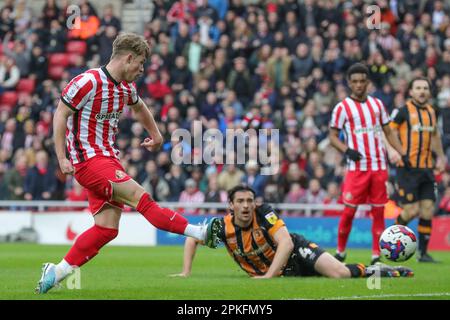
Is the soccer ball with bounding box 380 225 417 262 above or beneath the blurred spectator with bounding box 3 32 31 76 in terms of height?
beneath

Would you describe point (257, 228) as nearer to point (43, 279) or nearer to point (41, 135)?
point (43, 279)

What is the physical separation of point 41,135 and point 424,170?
1141 centimetres

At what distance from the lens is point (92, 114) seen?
8891 millimetres

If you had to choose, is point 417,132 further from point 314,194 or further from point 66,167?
point 66,167

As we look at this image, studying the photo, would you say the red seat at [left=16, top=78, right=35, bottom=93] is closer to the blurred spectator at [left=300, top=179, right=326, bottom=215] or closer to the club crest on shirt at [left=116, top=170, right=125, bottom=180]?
the blurred spectator at [left=300, top=179, right=326, bottom=215]

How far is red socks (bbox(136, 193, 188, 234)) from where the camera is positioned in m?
8.62

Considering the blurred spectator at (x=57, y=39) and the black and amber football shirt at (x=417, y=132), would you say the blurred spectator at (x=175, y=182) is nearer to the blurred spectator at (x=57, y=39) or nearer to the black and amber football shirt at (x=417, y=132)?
the blurred spectator at (x=57, y=39)

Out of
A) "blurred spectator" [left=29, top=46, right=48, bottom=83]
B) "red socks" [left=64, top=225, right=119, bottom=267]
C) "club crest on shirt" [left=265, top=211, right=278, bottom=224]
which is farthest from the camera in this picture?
"blurred spectator" [left=29, top=46, right=48, bottom=83]

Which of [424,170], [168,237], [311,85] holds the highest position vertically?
[311,85]

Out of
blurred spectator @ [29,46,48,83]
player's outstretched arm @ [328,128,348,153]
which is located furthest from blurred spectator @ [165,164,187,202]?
player's outstretched arm @ [328,128,348,153]

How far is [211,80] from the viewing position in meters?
23.5

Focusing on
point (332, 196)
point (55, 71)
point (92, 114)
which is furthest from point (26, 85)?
point (92, 114)

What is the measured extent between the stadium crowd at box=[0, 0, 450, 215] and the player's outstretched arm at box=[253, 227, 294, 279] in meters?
9.70

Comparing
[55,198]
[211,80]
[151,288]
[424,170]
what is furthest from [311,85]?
[151,288]
